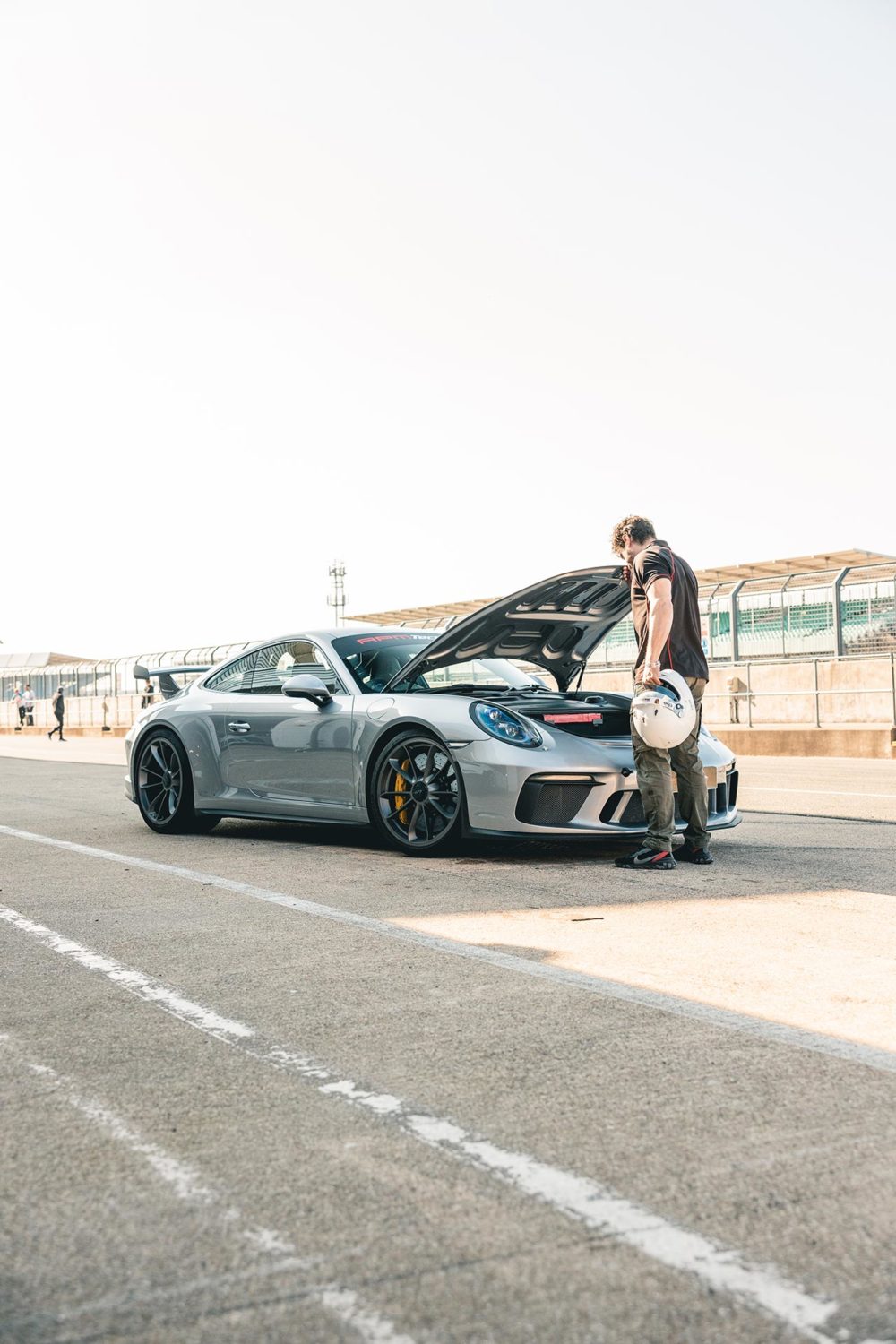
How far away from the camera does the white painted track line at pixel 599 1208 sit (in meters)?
2.10

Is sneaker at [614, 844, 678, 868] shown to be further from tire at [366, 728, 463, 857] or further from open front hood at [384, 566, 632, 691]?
open front hood at [384, 566, 632, 691]

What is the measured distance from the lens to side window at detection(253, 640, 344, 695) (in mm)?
8297

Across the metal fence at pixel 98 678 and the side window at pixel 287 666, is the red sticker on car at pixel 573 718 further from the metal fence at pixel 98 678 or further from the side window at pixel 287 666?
the metal fence at pixel 98 678

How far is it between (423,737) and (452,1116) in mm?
4415

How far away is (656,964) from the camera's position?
4.57 metres

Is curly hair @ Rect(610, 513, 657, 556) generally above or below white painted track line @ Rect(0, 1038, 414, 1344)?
above

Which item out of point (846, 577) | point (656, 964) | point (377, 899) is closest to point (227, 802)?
point (377, 899)

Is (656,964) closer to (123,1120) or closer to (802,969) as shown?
(802,969)

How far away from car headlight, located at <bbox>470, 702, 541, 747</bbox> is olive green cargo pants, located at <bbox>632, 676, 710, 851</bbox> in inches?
21.2

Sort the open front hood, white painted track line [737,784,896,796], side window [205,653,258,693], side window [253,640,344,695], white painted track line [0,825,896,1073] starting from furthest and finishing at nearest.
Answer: white painted track line [737,784,896,796] < side window [205,653,258,693] < side window [253,640,344,695] < the open front hood < white painted track line [0,825,896,1073]

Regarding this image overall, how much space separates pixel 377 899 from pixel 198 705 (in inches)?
128

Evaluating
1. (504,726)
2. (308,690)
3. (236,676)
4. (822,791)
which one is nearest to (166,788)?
(236,676)

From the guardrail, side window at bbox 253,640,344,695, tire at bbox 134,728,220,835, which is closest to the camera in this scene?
side window at bbox 253,640,344,695

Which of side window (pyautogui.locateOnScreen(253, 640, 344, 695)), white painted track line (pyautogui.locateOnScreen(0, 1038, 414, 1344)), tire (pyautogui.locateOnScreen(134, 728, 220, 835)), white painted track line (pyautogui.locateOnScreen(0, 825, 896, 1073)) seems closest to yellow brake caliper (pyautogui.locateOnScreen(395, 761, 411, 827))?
side window (pyautogui.locateOnScreen(253, 640, 344, 695))
